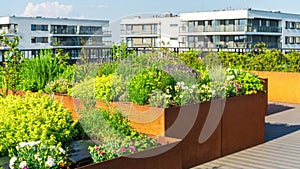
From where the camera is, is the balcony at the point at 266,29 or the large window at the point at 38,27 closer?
the balcony at the point at 266,29

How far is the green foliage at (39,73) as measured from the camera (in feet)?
24.6

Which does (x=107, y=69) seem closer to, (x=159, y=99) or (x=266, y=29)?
(x=159, y=99)

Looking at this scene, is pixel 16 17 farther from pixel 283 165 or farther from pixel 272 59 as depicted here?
pixel 283 165

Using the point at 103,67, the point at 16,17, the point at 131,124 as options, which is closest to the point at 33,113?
the point at 131,124

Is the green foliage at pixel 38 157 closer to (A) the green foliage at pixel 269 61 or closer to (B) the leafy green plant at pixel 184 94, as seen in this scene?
(B) the leafy green plant at pixel 184 94

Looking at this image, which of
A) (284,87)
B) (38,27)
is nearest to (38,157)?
(284,87)

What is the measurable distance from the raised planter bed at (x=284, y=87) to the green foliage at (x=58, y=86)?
573cm

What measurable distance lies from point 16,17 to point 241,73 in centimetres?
4207

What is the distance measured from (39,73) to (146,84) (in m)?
2.55

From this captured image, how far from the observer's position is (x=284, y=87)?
36.6 feet

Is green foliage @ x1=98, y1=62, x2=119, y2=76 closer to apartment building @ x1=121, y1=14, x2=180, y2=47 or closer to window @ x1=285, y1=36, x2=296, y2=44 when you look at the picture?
apartment building @ x1=121, y1=14, x2=180, y2=47

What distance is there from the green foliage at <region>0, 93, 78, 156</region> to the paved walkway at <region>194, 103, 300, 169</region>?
1.67m

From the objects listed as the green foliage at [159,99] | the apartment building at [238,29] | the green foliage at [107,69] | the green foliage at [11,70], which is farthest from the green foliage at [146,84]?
the apartment building at [238,29]

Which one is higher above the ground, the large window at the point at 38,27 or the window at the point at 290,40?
the large window at the point at 38,27
